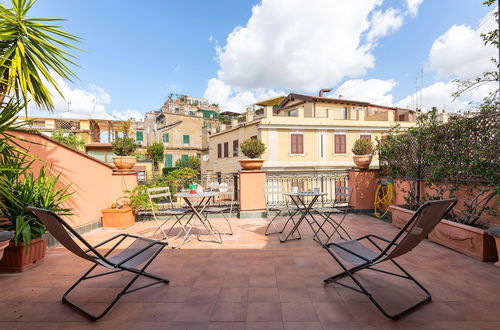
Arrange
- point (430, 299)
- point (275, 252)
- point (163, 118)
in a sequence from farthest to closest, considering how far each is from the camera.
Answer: point (163, 118)
point (275, 252)
point (430, 299)

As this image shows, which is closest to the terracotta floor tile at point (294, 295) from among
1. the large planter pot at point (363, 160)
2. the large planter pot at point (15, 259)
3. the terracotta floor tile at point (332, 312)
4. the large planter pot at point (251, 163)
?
the terracotta floor tile at point (332, 312)

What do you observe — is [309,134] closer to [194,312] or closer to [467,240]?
[467,240]

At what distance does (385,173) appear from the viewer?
618 cm

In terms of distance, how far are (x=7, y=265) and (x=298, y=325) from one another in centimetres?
341

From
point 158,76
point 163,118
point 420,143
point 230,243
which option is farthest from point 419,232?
point 163,118

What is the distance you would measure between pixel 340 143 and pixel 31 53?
1861 cm

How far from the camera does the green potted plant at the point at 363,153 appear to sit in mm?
6191

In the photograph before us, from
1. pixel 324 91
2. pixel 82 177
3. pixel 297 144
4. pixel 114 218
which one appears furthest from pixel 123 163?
pixel 324 91

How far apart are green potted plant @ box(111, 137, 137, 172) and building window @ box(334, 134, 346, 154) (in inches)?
641

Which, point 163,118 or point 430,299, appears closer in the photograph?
point 430,299

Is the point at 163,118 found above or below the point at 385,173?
above

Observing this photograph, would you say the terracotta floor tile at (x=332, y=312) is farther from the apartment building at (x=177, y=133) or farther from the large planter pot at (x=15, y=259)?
the apartment building at (x=177, y=133)

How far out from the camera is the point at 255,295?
7.50 ft

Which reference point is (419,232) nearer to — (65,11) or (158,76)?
(65,11)
